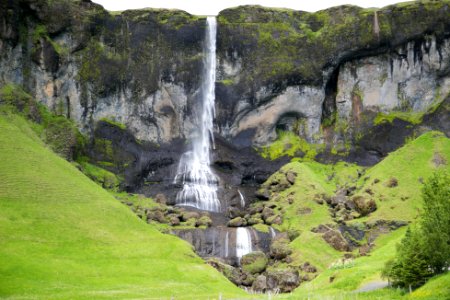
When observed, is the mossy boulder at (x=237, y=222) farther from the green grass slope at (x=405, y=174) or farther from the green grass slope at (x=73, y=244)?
the green grass slope at (x=405, y=174)

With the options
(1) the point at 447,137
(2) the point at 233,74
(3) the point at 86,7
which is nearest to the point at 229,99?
(2) the point at 233,74

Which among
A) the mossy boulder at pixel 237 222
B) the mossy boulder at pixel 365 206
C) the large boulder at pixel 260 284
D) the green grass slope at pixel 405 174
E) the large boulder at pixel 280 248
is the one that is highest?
the green grass slope at pixel 405 174

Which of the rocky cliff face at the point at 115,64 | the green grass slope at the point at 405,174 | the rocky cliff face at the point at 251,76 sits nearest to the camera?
the green grass slope at the point at 405,174

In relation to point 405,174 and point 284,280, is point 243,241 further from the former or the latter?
point 405,174

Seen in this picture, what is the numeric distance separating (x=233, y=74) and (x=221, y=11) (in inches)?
545

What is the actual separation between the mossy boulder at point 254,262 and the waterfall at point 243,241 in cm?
494

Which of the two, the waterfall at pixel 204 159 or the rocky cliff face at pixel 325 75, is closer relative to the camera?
the waterfall at pixel 204 159

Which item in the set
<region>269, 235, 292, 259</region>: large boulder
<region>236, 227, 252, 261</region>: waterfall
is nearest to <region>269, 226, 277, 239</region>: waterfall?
<region>269, 235, 292, 259</region>: large boulder

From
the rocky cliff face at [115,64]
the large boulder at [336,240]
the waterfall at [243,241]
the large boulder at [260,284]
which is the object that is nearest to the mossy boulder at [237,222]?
the waterfall at [243,241]

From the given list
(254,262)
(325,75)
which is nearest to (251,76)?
(325,75)

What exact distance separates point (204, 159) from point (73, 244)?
5504cm

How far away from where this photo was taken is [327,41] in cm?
12925

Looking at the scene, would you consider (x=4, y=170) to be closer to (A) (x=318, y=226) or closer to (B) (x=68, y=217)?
(B) (x=68, y=217)

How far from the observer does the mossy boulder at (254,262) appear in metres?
87.1
